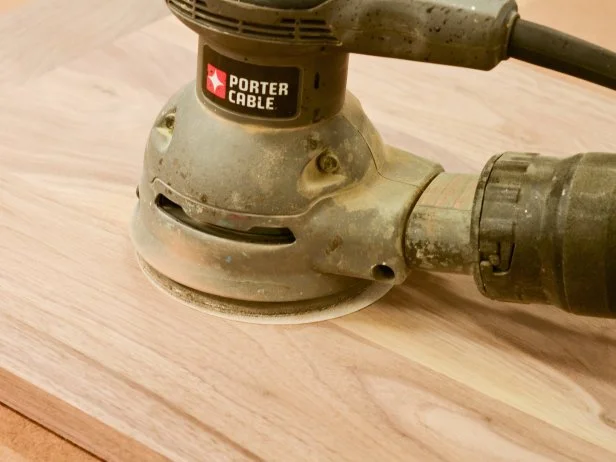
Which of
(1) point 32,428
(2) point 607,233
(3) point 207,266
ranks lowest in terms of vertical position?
(1) point 32,428

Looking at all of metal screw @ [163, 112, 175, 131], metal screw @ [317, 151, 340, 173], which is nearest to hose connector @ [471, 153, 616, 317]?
metal screw @ [317, 151, 340, 173]

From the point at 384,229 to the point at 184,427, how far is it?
0.67ft

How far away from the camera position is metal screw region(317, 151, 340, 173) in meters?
0.83

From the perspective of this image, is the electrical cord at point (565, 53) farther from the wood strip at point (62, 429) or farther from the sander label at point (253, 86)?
the wood strip at point (62, 429)

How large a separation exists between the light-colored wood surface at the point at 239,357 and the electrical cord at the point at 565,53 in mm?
232

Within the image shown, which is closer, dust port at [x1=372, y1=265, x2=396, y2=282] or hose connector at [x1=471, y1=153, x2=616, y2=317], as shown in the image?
hose connector at [x1=471, y1=153, x2=616, y2=317]

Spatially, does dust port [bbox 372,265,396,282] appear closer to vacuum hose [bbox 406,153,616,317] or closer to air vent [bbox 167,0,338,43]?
vacuum hose [bbox 406,153,616,317]

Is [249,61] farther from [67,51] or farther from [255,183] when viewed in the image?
[67,51]

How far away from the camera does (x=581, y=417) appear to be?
78cm

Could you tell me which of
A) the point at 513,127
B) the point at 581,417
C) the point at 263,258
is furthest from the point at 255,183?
the point at 513,127

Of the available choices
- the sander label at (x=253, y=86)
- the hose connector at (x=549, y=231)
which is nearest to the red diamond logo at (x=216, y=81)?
the sander label at (x=253, y=86)

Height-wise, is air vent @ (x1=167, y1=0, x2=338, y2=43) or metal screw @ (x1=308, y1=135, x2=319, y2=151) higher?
air vent @ (x1=167, y1=0, x2=338, y2=43)

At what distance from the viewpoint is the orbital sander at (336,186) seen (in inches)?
28.9

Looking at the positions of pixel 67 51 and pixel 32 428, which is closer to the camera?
pixel 32 428
